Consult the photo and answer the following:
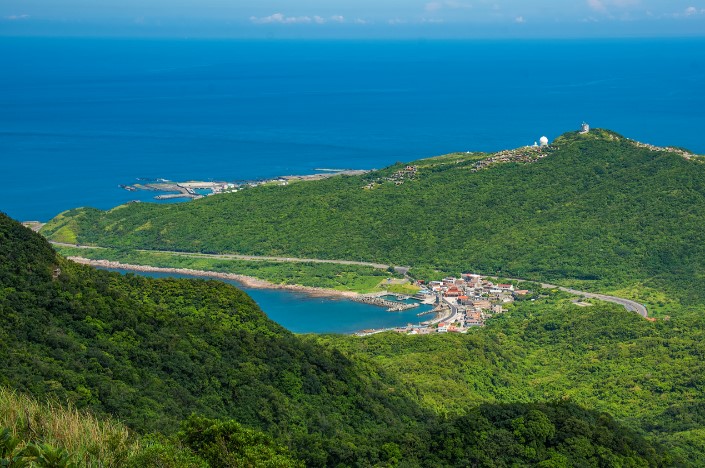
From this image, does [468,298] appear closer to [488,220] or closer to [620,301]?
[620,301]

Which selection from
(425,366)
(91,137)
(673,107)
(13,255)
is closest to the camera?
(13,255)

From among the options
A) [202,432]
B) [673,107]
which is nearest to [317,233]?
[202,432]

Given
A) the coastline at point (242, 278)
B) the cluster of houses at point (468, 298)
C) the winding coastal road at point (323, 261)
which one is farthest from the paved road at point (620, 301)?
the coastline at point (242, 278)

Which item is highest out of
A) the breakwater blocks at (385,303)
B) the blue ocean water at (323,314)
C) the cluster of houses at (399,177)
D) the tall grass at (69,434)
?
the tall grass at (69,434)

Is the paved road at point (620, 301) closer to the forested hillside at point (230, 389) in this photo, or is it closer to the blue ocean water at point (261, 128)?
the forested hillside at point (230, 389)

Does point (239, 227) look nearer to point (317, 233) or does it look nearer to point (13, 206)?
point (317, 233)

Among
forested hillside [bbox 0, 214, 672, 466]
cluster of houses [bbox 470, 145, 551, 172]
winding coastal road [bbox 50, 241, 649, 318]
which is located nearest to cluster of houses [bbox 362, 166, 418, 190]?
cluster of houses [bbox 470, 145, 551, 172]

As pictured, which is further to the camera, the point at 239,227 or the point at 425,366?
the point at 239,227
